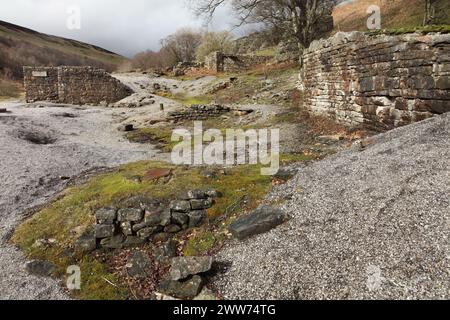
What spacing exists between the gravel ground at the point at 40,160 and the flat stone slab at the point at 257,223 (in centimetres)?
295

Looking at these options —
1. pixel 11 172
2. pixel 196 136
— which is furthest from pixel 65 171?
pixel 196 136

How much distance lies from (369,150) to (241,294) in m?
4.97

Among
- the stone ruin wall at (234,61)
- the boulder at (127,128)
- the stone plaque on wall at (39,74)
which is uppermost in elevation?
the stone ruin wall at (234,61)

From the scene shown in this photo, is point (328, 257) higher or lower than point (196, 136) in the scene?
lower

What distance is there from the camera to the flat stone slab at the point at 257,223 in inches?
226

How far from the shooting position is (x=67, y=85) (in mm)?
27875

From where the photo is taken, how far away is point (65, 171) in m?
11.0

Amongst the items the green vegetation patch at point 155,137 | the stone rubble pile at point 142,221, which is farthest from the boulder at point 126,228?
the green vegetation patch at point 155,137

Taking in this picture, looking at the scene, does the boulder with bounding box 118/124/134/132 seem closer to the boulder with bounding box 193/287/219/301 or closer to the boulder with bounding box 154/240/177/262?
the boulder with bounding box 154/240/177/262

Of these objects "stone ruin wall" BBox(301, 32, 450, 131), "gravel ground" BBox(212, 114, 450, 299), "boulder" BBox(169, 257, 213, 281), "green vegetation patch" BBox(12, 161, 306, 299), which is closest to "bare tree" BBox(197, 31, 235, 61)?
"stone ruin wall" BBox(301, 32, 450, 131)

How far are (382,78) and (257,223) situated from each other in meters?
6.23

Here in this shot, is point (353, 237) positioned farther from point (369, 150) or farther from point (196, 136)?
point (196, 136)

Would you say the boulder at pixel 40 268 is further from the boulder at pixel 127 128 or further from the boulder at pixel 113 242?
the boulder at pixel 127 128
